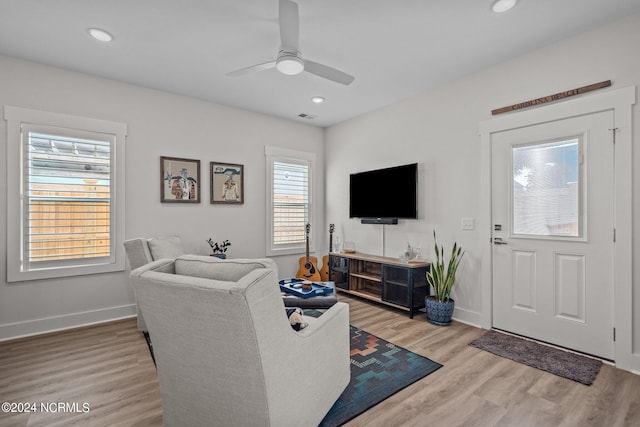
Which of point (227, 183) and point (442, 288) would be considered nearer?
point (442, 288)

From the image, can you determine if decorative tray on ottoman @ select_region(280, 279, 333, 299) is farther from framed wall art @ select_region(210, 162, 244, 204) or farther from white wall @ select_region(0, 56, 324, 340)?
framed wall art @ select_region(210, 162, 244, 204)

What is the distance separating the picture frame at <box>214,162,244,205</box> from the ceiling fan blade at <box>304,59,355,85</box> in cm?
223

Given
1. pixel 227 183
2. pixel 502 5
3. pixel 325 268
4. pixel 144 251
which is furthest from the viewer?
pixel 325 268

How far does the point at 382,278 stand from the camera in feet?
12.5

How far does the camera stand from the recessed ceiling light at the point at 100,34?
2.53 meters

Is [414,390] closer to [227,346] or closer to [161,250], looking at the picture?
[227,346]

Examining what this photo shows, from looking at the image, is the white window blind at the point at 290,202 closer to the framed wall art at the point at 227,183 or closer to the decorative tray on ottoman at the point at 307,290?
the framed wall art at the point at 227,183

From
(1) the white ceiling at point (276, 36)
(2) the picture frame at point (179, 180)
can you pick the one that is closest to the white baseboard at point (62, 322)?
(2) the picture frame at point (179, 180)

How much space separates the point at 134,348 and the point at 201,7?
113 inches

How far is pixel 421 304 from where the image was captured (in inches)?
140

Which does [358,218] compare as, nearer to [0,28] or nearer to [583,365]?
[583,365]

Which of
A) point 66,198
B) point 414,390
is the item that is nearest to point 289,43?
point 414,390

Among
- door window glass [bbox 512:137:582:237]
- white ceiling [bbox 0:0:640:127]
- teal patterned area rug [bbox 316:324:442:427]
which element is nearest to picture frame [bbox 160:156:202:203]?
white ceiling [bbox 0:0:640:127]

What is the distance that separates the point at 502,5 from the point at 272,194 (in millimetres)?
3453
